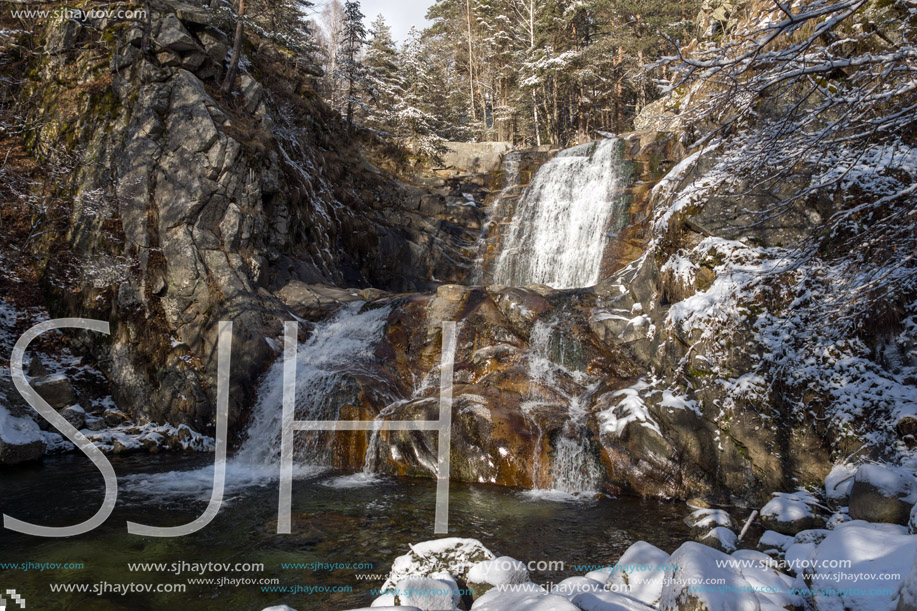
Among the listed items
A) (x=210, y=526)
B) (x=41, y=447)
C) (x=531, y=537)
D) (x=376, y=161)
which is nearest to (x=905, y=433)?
(x=531, y=537)

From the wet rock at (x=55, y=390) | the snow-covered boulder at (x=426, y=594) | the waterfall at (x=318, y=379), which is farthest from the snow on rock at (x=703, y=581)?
the wet rock at (x=55, y=390)

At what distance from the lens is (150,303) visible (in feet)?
37.3

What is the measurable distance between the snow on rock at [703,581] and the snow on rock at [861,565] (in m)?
0.66

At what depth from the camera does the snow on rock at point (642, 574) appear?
4059mm

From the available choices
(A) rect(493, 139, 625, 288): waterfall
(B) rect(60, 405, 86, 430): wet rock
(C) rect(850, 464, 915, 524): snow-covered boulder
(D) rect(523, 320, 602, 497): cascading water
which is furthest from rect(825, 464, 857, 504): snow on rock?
(B) rect(60, 405, 86, 430): wet rock

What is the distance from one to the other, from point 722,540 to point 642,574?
176 cm

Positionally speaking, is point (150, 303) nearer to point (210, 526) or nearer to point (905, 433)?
point (210, 526)

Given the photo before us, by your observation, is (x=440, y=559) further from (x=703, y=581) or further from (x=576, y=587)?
(x=703, y=581)

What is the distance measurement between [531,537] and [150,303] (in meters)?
10.3

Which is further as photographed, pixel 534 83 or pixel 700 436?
pixel 534 83

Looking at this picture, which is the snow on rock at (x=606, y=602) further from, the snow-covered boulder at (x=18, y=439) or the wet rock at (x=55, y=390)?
the wet rock at (x=55, y=390)

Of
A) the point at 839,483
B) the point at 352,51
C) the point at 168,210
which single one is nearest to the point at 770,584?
the point at 839,483

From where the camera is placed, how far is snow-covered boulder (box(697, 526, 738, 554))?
533 cm

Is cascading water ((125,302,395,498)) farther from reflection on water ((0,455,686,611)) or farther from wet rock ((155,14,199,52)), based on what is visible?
wet rock ((155,14,199,52))
